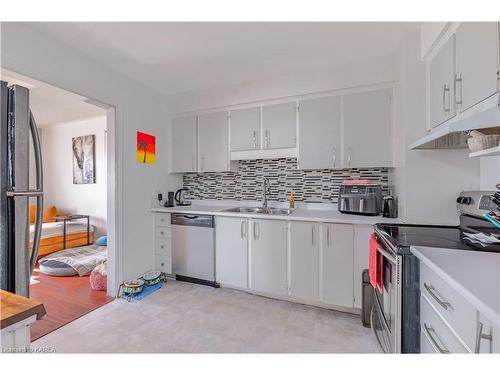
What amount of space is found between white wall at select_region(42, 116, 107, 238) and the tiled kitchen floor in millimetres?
2678

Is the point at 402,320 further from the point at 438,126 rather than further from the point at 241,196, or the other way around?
the point at 241,196

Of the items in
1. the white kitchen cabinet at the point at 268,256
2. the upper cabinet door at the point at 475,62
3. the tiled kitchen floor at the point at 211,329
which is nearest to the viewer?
the upper cabinet door at the point at 475,62

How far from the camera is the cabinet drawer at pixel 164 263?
276 cm

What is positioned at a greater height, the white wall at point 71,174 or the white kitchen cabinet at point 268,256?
the white wall at point 71,174

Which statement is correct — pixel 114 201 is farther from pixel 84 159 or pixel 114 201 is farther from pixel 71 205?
pixel 71 205

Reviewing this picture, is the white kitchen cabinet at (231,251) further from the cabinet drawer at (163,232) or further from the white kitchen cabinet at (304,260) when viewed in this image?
the cabinet drawer at (163,232)

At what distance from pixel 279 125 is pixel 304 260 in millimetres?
1427

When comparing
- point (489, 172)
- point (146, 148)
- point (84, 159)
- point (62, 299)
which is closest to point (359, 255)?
point (489, 172)

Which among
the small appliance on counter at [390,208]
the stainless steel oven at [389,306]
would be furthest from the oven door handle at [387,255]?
the small appliance on counter at [390,208]

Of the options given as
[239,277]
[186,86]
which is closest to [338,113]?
[186,86]

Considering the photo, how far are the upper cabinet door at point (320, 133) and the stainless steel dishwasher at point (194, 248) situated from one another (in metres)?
1.27

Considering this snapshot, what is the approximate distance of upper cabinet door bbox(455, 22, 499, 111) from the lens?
3.43 ft
